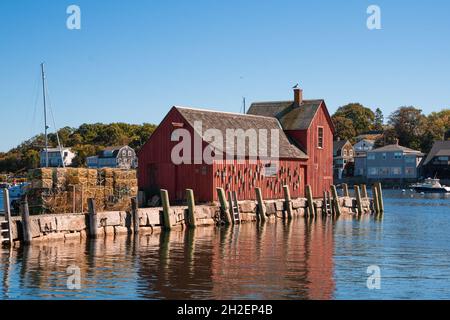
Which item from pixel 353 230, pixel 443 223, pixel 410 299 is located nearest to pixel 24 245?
pixel 410 299

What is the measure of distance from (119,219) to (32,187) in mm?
4474

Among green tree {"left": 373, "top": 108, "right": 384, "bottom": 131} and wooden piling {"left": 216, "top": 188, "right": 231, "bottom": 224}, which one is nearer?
wooden piling {"left": 216, "top": 188, "right": 231, "bottom": 224}

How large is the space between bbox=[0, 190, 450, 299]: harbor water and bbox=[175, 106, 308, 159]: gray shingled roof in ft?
27.4

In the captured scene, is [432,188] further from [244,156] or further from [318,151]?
[244,156]

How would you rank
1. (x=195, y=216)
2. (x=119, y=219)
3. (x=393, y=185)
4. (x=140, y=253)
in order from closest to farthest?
(x=140, y=253), (x=119, y=219), (x=195, y=216), (x=393, y=185)

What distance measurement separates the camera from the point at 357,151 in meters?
147

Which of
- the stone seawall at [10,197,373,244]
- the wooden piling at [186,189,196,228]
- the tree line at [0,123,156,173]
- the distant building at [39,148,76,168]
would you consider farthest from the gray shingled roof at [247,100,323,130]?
the tree line at [0,123,156,173]

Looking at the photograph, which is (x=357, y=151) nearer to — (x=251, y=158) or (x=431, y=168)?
(x=431, y=168)

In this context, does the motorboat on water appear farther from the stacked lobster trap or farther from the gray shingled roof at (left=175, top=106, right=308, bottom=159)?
the stacked lobster trap

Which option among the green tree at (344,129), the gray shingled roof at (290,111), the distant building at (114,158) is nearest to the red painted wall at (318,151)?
the gray shingled roof at (290,111)

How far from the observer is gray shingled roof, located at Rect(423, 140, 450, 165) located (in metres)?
125

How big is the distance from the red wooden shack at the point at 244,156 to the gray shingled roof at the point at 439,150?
7999 centimetres

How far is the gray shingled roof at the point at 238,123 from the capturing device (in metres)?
41.1

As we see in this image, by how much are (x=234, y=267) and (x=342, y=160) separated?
116207mm
